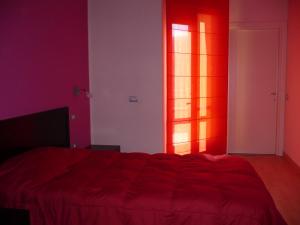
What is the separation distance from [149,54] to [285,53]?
2.29 metres

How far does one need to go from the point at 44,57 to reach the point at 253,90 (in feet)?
11.4

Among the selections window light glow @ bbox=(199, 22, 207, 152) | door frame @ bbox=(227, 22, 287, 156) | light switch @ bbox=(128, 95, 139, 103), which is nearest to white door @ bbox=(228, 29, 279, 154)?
door frame @ bbox=(227, 22, 287, 156)

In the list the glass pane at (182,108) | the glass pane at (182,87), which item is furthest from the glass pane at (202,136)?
the glass pane at (182,87)

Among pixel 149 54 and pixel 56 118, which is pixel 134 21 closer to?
pixel 149 54

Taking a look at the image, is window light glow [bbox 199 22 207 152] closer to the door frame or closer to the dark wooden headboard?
the door frame

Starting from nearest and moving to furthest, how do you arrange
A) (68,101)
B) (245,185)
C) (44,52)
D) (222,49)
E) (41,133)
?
(245,185) → (41,133) → (44,52) → (68,101) → (222,49)

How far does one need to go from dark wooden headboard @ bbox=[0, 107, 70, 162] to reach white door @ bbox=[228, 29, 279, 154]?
9.89 feet

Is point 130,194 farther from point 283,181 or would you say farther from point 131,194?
point 283,181

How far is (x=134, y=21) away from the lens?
14.0ft

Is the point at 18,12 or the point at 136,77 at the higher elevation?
the point at 18,12

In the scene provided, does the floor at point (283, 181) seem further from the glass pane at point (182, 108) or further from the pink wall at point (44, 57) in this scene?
the pink wall at point (44, 57)

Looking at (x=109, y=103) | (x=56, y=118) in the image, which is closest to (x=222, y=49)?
(x=109, y=103)

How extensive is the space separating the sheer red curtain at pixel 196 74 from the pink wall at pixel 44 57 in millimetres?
1232

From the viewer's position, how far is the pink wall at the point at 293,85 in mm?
4387
